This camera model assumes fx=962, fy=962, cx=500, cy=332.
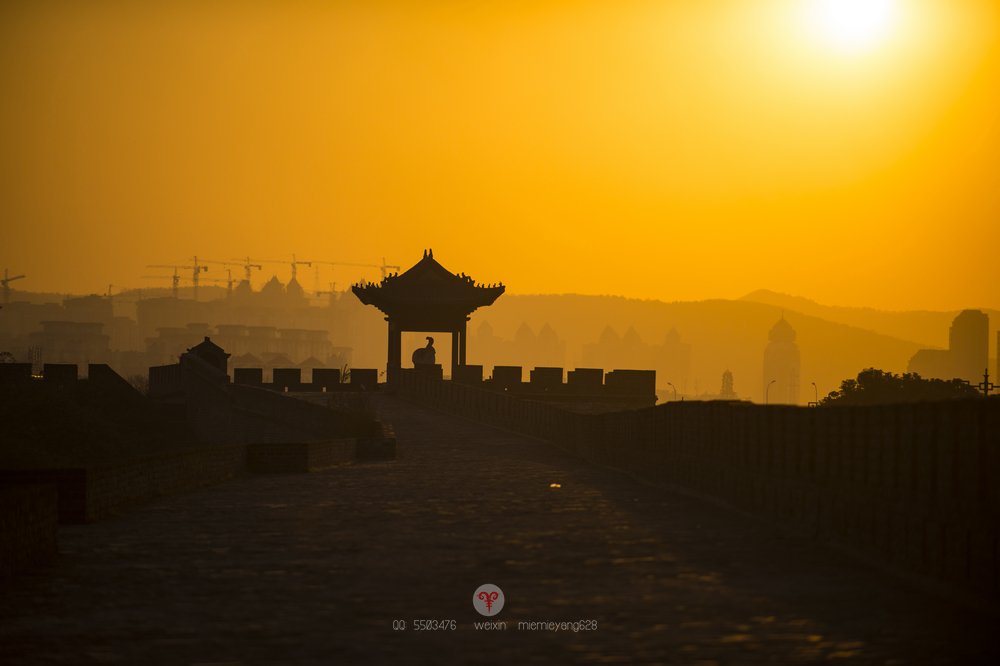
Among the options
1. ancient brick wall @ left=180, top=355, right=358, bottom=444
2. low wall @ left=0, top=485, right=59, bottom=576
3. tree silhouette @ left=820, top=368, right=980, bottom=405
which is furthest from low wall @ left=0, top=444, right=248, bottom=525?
tree silhouette @ left=820, top=368, right=980, bottom=405

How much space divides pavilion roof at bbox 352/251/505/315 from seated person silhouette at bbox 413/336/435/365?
2109 millimetres

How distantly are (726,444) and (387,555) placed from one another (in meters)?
5.70

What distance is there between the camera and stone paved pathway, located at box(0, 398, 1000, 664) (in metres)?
5.85

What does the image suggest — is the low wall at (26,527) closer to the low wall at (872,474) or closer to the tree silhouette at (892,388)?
the low wall at (872,474)

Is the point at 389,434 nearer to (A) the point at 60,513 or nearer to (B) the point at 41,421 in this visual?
(A) the point at 60,513

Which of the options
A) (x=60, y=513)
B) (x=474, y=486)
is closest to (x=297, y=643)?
(x=60, y=513)

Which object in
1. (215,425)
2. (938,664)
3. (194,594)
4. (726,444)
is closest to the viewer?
(938,664)

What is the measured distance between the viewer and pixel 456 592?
732cm

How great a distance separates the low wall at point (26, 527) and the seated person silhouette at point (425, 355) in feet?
105

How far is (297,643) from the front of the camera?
5.93 metres

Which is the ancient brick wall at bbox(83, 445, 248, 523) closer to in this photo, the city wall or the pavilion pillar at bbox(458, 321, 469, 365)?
the city wall

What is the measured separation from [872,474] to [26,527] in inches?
300

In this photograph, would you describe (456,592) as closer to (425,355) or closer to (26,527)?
(26,527)

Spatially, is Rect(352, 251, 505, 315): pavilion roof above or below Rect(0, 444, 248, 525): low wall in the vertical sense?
above
